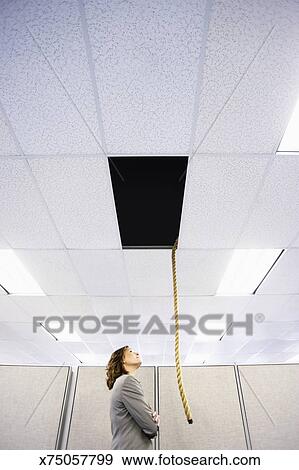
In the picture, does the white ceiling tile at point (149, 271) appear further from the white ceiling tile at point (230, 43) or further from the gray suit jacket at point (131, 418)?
the white ceiling tile at point (230, 43)

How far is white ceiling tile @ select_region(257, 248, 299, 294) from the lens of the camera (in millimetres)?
2904

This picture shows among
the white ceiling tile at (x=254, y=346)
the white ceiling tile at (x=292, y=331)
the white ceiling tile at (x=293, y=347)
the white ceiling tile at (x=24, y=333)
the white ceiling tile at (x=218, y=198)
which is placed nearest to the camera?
the white ceiling tile at (x=218, y=198)

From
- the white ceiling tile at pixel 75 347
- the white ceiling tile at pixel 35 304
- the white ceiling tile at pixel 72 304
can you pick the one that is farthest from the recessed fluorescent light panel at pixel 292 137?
the white ceiling tile at pixel 75 347

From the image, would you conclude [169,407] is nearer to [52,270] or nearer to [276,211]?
[276,211]

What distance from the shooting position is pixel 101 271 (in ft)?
10.2

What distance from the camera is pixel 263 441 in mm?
1724

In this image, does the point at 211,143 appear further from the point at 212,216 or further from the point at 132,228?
the point at 132,228

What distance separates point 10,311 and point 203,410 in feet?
11.9

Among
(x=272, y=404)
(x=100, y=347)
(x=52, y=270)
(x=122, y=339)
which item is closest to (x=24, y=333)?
(x=100, y=347)

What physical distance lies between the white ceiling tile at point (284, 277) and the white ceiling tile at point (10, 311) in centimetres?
373

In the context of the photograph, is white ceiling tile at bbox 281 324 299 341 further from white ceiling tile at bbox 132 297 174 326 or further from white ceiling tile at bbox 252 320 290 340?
white ceiling tile at bbox 132 297 174 326

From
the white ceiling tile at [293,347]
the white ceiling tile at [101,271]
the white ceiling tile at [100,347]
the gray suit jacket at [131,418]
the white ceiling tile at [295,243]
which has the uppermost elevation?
the white ceiling tile at [295,243]

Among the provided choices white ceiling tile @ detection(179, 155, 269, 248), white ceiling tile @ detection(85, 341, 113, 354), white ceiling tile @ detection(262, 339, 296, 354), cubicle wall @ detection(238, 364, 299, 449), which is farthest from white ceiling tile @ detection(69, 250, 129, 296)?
white ceiling tile @ detection(262, 339, 296, 354)

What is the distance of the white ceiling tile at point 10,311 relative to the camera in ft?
12.8
